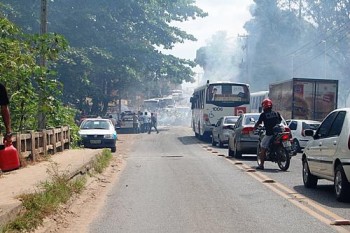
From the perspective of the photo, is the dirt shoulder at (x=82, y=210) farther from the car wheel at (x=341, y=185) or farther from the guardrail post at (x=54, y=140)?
the guardrail post at (x=54, y=140)

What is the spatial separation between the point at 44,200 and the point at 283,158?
8803 mm

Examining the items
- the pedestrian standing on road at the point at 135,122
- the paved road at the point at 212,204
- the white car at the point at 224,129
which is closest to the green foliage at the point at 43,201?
the paved road at the point at 212,204

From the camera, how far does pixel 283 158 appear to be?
656 inches

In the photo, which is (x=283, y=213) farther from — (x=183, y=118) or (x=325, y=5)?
(x=183, y=118)

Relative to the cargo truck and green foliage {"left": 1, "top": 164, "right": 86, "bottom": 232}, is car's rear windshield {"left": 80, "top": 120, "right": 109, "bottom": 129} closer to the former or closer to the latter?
the cargo truck

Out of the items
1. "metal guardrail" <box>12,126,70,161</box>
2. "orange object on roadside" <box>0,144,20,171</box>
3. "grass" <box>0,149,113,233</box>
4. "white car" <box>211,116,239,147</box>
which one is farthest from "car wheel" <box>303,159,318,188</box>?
"white car" <box>211,116,239,147</box>

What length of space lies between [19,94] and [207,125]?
62.9 feet

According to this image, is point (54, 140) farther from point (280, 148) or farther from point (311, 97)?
point (311, 97)

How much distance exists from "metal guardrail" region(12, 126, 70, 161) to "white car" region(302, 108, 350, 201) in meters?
6.39

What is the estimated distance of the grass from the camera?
777 centimetres

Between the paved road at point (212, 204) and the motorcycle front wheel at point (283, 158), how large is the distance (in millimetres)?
321

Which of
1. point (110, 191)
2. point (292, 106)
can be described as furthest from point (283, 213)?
point (292, 106)

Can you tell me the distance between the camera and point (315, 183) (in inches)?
502

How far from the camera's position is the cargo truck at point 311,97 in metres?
34.5
